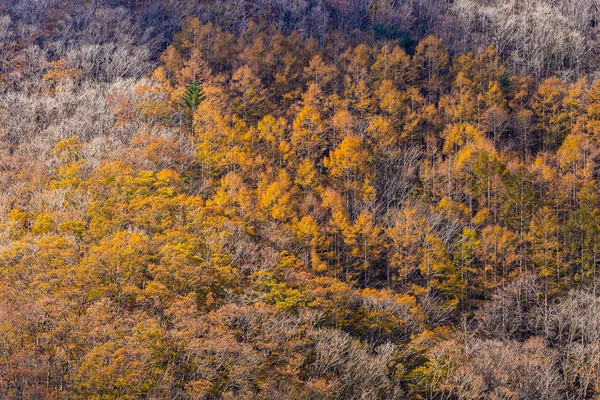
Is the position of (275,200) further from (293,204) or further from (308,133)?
(308,133)

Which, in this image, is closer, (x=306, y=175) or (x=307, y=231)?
(x=307, y=231)

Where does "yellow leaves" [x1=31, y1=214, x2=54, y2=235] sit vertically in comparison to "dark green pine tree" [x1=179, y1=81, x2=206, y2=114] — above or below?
below

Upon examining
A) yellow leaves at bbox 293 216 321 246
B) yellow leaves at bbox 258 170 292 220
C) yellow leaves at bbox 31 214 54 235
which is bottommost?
yellow leaves at bbox 293 216 321 246

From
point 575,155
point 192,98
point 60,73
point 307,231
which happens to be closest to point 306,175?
point 307,231

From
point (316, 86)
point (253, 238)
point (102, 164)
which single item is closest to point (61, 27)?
point (316, 86)

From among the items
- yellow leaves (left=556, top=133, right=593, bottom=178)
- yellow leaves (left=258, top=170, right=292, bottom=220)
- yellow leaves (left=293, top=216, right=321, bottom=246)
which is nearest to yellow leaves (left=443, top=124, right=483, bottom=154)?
yellow leaves (left=556, top=133, right=593, bottom=178)

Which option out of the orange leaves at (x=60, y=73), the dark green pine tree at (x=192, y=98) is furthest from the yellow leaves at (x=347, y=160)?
the orange leaves at (x=60, y=73)

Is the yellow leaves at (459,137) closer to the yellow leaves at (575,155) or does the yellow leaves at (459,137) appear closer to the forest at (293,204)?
the forest at (293,204)

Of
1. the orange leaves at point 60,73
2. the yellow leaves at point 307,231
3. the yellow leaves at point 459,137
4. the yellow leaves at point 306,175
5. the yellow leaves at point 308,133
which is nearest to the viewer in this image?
the yellow leaves at point 307,231

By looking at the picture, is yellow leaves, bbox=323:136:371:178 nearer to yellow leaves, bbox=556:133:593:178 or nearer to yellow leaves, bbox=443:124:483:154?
yellow leaves, bbox=443:124:483:154
